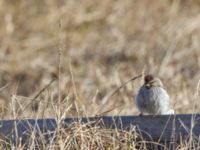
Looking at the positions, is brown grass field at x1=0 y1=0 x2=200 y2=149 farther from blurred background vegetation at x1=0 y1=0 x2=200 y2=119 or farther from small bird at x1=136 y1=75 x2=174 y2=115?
small bird at x1=136 y1=75 x2=174 y2=115

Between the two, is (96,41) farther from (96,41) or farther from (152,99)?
(152,99)

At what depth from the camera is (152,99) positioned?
573cm

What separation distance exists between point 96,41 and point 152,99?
595cm

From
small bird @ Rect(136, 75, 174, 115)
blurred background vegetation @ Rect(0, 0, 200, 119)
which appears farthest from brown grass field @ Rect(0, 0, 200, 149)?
small bird @ Rect(136, 75, 174, 115)

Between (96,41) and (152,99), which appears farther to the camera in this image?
(96,41)

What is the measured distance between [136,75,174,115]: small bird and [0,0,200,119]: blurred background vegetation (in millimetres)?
3770

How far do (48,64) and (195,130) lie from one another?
593 centimetres

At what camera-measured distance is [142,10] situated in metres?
12.2

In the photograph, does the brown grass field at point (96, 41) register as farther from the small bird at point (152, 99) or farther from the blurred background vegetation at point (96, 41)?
the small bird at point (152, 99)

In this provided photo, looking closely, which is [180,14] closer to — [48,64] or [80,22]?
[80,22]

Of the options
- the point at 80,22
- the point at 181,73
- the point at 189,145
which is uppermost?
the point at 80,22

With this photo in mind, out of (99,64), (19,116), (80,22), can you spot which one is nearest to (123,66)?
(99,64)

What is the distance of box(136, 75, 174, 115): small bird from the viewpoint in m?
5.70

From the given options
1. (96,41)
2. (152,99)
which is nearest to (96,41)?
(96,41)
